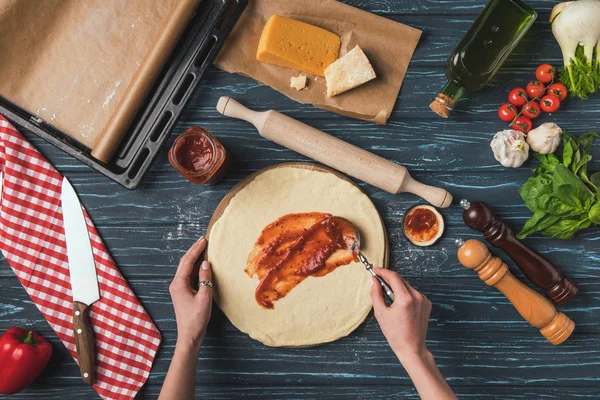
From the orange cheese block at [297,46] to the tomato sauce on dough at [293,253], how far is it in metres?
0.63

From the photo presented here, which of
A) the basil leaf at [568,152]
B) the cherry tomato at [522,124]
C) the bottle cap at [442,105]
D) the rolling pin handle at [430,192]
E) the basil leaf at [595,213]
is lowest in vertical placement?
the basil leaf at [595,213]

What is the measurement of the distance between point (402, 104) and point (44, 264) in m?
1.68

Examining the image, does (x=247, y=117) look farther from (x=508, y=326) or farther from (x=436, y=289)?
(x=508, y=326)

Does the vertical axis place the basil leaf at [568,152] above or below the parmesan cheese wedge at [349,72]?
below

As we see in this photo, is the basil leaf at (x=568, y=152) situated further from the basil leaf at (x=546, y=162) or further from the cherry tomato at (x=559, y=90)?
the cherry tomato at (x=559, y=90)

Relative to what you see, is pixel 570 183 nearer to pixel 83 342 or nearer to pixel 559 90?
pixel 559 90

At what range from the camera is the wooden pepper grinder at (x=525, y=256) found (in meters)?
2.03

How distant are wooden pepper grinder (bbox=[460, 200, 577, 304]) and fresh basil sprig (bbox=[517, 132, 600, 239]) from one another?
0.07 metres

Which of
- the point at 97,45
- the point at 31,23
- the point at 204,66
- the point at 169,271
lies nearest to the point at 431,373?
the point at 169,271

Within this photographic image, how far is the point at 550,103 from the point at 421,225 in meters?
0.72

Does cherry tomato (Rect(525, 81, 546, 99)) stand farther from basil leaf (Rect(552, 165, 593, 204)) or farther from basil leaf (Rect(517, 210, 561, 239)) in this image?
basil leaf (Rect(517, 210, 561, 239))

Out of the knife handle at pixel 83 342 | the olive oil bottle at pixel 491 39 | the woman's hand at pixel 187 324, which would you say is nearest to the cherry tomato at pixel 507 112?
the olive oil bottle at pixel 491 39

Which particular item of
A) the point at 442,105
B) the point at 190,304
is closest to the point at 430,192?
the point at 442,105

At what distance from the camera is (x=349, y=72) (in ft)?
6.80
